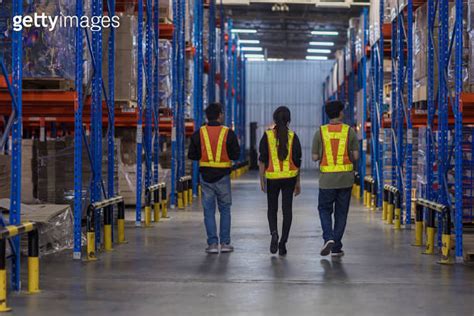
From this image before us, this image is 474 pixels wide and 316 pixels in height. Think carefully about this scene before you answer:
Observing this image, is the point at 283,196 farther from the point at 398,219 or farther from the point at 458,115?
the point at 398,219

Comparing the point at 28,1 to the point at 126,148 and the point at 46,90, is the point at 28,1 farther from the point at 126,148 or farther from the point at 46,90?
the point at 126,148

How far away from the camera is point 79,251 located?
9.41 metres

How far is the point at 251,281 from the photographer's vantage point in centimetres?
806

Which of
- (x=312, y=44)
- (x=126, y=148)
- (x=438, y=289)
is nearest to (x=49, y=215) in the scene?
(x=438, y=289)

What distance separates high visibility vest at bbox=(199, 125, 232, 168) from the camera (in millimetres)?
10023

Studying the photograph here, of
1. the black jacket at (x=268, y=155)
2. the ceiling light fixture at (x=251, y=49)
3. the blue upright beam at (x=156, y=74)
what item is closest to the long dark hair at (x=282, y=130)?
the black jacket at (x=268, y=155)

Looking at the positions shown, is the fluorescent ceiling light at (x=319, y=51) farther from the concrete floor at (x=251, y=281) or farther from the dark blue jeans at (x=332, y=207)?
the dark blue jeans at (x=332, y=207)

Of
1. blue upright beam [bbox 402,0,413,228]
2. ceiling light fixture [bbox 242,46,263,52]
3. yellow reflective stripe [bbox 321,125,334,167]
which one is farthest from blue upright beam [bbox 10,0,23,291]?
ceiling light fixture [bbox 242,46,263,52]

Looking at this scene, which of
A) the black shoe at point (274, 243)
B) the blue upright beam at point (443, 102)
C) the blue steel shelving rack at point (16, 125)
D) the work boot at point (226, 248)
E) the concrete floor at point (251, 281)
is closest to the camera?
the concrete floor at point (251, 281)

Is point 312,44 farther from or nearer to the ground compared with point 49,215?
farther from the ground

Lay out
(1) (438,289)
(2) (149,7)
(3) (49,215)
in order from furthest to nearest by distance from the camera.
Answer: (2) (149,7)
(3) (49,215)
(1) (438,289)

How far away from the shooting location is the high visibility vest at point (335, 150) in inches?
382

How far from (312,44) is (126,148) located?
27.4 metres

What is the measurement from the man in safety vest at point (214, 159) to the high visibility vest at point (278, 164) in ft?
1.26
